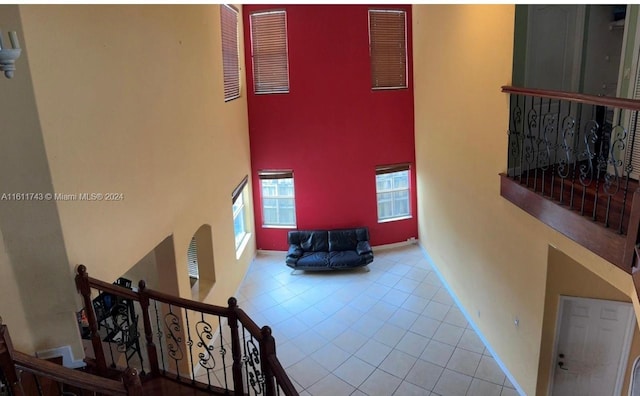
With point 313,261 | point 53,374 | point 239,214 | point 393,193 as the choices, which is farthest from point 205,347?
point 393,193

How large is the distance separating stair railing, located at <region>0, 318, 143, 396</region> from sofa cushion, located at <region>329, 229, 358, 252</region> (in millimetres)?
7400

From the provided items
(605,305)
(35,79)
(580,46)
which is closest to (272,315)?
(605,305)

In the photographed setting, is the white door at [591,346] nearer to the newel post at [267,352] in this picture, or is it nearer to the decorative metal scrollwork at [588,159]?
the decorative metal scrollwork at [588,159]

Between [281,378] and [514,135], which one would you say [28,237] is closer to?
[281,378]

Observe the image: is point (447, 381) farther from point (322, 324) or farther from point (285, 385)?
point (285, 385)

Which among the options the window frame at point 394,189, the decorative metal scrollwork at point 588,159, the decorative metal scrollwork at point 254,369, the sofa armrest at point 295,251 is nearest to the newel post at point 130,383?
the decorative metal scrollwork at point 254,369

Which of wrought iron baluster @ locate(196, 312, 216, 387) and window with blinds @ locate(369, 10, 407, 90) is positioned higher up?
window with blinds @ locate(369, 10, 407, 90)

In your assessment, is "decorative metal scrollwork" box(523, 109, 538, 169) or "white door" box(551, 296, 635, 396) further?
"decorative metal scrollwork" box(523, 109, 538, 169)

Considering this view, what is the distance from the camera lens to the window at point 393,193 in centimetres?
988

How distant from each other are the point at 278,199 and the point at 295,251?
1.35 meters

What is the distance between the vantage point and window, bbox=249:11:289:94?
353 inches

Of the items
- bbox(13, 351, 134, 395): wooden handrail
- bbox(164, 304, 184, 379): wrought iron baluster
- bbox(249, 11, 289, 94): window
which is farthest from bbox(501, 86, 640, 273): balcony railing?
bbox(249, 11, 289, 94): window

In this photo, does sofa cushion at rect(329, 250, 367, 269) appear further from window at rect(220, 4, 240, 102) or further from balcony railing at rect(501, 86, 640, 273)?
balcony railing at rect(501, 86, 640, 273)

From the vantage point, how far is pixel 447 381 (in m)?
5.60
